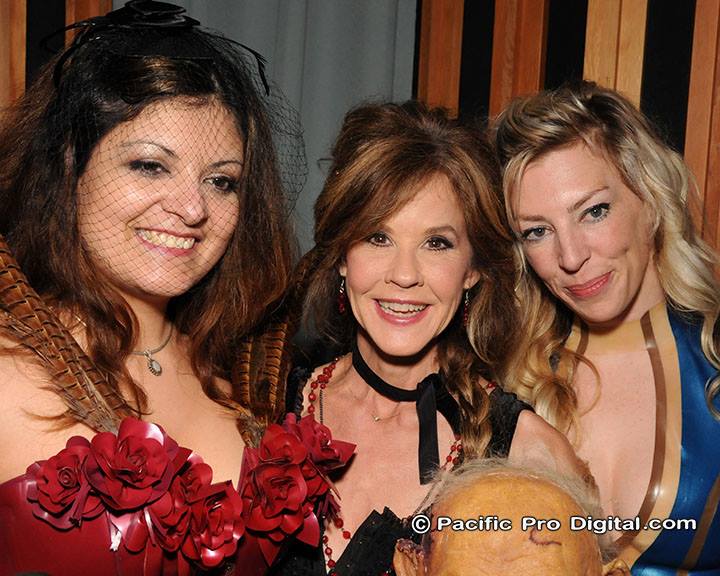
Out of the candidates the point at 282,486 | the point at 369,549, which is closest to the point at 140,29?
the point at 282,486

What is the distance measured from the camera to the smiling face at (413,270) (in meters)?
2.37

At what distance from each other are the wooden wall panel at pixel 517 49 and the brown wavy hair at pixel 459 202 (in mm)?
978

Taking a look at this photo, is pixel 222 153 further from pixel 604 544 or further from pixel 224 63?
pixel 604 544

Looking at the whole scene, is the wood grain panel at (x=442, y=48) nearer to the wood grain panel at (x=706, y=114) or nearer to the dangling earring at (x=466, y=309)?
the wood grain panel at (x=706, y=114)

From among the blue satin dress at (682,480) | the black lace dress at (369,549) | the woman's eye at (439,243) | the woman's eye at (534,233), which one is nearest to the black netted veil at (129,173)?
the black lace dress at (369,549)

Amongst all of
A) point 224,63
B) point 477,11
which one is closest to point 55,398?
point 224,63

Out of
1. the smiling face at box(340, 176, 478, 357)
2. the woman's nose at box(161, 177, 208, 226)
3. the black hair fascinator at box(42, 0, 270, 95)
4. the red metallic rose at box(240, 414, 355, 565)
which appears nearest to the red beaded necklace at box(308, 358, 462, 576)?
the red metallic rose at box(240, 414, 355, 565)

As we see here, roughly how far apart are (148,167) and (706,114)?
1.76 m

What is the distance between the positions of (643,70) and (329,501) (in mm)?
1784

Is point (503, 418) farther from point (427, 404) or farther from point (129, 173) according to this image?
point (129, 173)

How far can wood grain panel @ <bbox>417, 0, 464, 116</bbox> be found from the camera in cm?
376

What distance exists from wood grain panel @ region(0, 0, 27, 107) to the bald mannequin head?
2.13 meters

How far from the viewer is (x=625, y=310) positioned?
267 cm

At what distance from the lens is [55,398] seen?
205 centimetres
